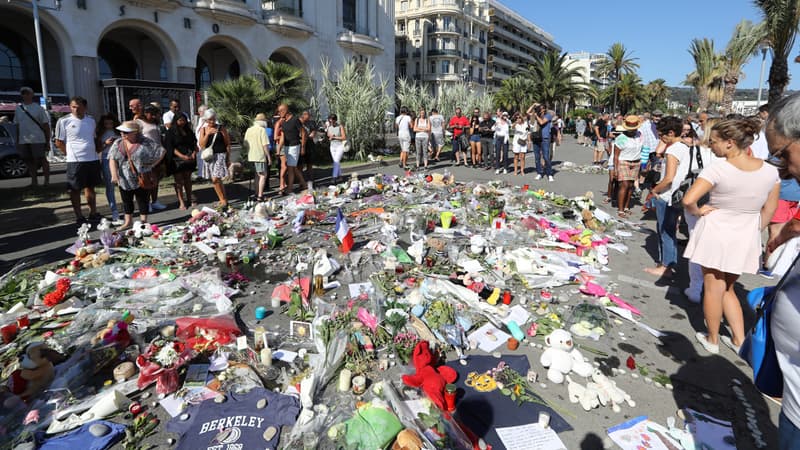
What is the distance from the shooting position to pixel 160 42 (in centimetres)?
1962

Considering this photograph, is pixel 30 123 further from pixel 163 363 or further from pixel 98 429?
pixel 98 429

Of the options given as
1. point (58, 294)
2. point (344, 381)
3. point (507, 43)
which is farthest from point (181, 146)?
point (507, 43)

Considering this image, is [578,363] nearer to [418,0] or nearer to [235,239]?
[235,239]

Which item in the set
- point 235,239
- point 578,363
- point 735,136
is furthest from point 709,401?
point 235,239

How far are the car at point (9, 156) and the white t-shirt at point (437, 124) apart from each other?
11.5 m

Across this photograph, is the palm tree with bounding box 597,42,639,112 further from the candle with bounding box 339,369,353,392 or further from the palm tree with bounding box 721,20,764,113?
the candle with bounding box 339,369,353,392

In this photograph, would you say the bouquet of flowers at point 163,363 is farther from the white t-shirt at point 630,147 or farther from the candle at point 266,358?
the white t-shirt at point 630,147

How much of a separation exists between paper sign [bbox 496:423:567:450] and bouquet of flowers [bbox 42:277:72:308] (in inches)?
165

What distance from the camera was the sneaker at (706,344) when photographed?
341cm

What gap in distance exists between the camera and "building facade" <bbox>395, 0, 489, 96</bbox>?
5412 centimetres

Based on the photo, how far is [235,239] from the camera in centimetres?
613

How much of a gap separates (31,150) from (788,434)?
37.4 feet

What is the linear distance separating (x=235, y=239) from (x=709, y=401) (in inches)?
223

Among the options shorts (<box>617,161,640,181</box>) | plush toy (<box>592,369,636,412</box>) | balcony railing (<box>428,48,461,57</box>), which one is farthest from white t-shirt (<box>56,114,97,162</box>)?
balcony railing (<box>428,48,461,57</box>)
